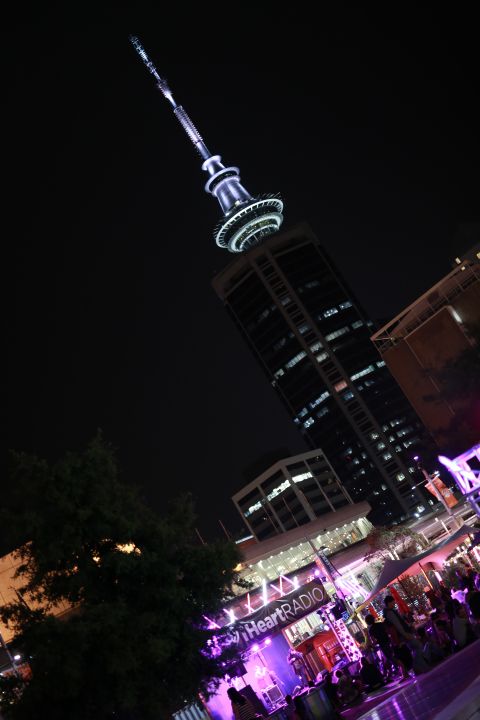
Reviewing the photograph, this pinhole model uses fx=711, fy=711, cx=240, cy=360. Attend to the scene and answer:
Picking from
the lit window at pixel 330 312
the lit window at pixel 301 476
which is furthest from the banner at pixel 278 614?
the lit window at pixel 330 312

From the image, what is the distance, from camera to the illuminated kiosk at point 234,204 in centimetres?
16525

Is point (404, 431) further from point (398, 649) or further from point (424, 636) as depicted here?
point (398, 649)

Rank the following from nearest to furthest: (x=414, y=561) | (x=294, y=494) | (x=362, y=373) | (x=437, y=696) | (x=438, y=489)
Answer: (x=437, y=696) → (x=414, y=561) → (x=438, y=489) → (x=294, y=494) → (x=362, y=373)

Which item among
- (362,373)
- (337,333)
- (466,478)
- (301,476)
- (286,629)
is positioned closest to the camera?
(466,478)

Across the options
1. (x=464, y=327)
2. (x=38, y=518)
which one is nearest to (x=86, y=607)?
(x=38, y=518)

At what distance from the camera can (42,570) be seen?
15570 millimetres

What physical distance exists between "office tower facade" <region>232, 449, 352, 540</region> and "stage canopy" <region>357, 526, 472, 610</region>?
402ft

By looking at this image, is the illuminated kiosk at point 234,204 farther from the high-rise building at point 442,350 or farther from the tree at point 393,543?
the tree at point 393,543

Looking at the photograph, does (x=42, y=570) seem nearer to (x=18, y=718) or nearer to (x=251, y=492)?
(x=18, y=718)

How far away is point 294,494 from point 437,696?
448 feet

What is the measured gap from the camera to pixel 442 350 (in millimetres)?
57156

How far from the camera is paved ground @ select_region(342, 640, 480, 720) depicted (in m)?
9.11

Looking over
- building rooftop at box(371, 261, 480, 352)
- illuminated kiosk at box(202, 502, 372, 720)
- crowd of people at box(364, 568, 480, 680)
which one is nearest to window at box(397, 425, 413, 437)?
building rooftop at box(371, 261, 480, 352)

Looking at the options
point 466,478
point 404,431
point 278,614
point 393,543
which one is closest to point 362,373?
point 404,431
